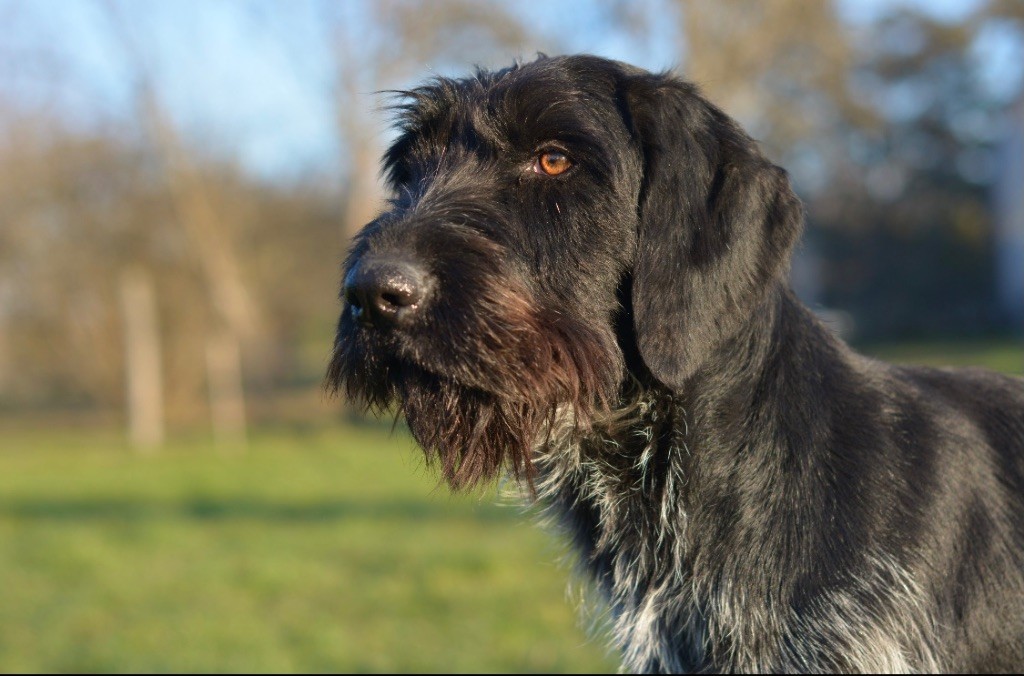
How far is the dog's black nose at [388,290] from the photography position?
8.06 ft

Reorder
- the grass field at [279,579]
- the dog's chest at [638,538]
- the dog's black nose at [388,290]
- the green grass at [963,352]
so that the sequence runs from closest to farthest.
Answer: the dog's black nose at [388,290] < the dog's chest at [638,538] < the grass field at [279,579] < the green grass at [963,352]

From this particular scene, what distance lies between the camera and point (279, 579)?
288 inches

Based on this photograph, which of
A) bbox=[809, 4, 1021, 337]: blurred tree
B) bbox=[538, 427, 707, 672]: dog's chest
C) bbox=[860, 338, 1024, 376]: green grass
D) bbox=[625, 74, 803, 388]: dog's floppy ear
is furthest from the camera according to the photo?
bbox=[809, 4, 1021, 337]: blurred tree

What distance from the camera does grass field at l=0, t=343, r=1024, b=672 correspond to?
17.6 feet

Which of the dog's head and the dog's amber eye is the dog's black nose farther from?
the dog's amber eye

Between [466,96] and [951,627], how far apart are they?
2009 mm

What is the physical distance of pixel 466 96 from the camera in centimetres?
306

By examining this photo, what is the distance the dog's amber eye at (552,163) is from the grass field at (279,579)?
924 mm

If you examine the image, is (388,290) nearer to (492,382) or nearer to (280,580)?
(492,382)

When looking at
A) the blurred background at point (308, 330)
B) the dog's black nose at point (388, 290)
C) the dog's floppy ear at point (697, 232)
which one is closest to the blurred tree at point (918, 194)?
the blurred background at point (308, 330)

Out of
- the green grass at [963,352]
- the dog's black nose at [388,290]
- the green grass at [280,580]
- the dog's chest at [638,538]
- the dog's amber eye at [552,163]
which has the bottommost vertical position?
the green grass at [963,352]

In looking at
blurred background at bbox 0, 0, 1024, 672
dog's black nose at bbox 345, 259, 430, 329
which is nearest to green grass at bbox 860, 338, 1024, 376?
blurred background at bbox 0, 0, 1024, 672

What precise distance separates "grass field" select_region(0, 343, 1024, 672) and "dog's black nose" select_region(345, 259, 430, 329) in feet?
2.27

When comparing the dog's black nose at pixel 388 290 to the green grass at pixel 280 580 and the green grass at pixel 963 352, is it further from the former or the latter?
the green grass at pixel 963 352
